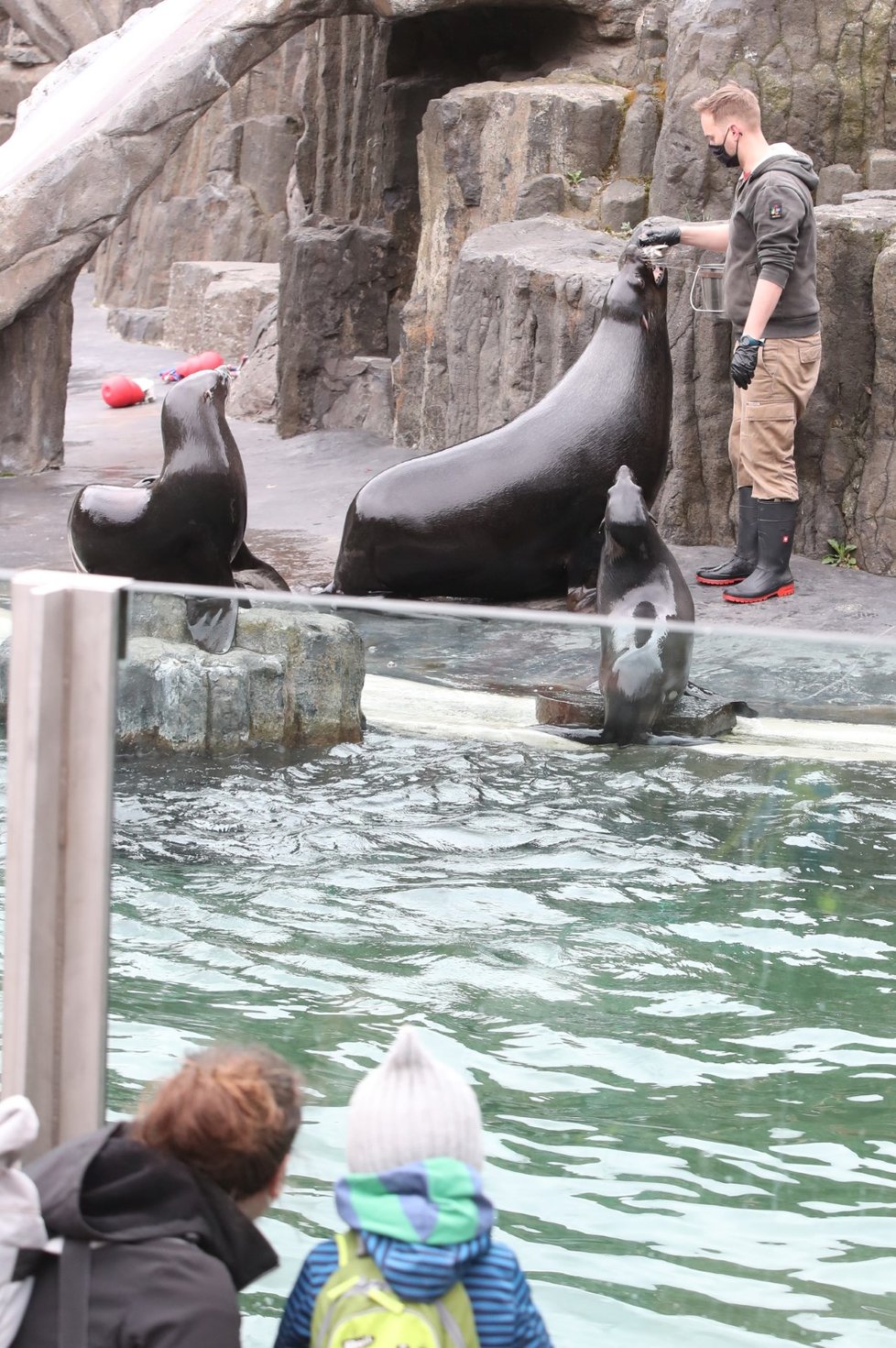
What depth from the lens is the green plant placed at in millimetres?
6219

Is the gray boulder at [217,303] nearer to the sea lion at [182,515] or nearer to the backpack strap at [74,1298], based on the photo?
the sea lion at [182,515]

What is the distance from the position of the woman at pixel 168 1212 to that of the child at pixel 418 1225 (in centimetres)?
9

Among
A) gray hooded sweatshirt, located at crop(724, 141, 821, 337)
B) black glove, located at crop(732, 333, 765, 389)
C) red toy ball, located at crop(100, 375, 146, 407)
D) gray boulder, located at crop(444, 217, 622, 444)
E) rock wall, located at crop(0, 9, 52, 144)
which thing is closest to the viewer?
gray hooded sweatshirt, located at crop(724, 141, 821, 337)

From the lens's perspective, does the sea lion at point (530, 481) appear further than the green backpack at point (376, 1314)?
Yes

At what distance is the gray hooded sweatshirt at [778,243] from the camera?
5.40m

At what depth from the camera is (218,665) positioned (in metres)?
3.74

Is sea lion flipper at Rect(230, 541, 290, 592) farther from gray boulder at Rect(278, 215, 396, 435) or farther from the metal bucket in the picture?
gray boulder at Rect(278, 215, 396, 435)

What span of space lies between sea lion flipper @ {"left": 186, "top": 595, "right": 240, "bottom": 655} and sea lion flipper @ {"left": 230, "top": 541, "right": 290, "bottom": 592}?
2.48 m

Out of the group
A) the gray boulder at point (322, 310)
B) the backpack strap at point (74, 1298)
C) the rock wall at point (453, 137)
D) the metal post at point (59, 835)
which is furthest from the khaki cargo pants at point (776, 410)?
the backpack strap at point (74, 1298)

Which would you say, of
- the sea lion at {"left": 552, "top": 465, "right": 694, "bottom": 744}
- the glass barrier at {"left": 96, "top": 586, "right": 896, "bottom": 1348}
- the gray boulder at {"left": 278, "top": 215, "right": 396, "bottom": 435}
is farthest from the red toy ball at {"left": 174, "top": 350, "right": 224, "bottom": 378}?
the glass barrier at {"left": 96, "top": 586, "right": 896, "bottom": 1348}

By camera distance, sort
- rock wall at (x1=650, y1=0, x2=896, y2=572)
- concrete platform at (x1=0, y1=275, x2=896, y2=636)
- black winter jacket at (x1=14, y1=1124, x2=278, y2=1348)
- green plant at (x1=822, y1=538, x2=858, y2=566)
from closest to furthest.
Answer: black winter jacket at (x1=14, y1=1124, x2=278, y2=1348) → concrete platform at (x1=0, y1=275, x2=896, y2=636) → rock wall at (x1=650, y1=0, x2=896, y2=572) → green plant at (x1=822, y1=538, x2=858, y2=566)

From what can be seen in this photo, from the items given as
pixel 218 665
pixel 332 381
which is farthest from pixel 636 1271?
pixel 332 381

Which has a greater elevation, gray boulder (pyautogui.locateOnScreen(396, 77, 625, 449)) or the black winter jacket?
gray boulder (pyautogui.locateOnScreen(396, 77, 625, 449))

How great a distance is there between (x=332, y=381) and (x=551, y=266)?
2.88 m
